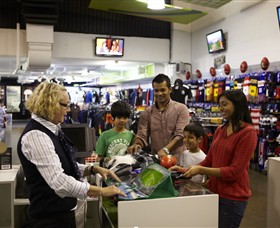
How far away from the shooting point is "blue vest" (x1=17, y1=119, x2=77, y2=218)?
1849mm

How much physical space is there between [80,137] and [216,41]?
243 inches

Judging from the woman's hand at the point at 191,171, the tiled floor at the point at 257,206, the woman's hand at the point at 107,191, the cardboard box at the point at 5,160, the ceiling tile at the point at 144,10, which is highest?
the ceiling tile at the point at 144,10

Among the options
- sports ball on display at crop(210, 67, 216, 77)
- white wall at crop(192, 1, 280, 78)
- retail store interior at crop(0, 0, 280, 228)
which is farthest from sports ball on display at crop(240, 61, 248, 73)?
sports ball on display at crop(210, 67, 216, 77)

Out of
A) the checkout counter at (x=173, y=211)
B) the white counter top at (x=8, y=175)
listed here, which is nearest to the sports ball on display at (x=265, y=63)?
the white counter top at (x=8, y=175)

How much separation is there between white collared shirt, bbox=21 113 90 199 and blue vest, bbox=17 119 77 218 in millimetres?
49

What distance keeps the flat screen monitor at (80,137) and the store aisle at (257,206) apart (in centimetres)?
216

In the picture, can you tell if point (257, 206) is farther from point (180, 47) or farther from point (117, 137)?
point (180, 47)

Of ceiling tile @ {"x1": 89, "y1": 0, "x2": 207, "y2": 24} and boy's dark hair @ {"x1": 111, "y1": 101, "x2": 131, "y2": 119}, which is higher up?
ceiling tile @ {"x1": 89, "y1": 0, "x2": 207, "y2": 24}

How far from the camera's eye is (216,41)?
28.7 feet

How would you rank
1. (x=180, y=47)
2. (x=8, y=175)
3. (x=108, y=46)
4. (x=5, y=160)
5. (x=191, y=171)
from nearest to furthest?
(x=191, y=171) < (x=8, y=175) < (x=5, y=160) < (x=108, y=46) < (x=180, y=47)

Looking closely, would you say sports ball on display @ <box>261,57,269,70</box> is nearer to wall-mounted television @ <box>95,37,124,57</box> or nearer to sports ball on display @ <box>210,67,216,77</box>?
sports ball on display @ <box>210,67,216,77</box>

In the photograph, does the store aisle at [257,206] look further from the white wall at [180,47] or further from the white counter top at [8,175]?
the white wall at [180,47]

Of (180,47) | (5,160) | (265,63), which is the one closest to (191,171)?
(5,160)

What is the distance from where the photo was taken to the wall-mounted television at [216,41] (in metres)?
8.50
